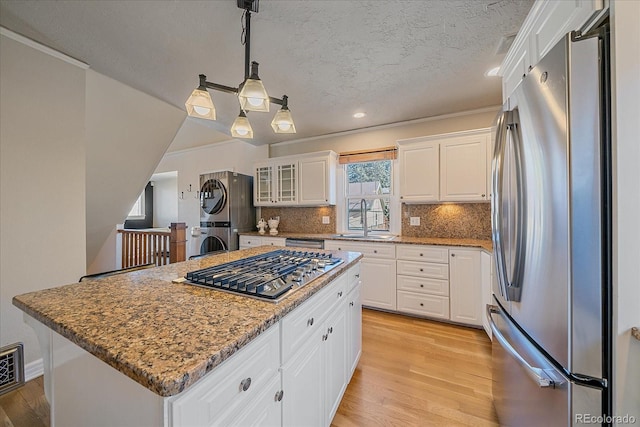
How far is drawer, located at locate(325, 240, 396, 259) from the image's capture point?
9.50ft

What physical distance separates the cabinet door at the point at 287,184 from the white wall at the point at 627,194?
3.33m

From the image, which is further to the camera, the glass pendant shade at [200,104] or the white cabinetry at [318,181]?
the white cabinetry at [318,181]

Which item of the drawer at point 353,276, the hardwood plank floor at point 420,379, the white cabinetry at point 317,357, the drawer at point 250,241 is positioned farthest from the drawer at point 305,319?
the drawer at point 250,241

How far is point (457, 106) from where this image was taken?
2873mm

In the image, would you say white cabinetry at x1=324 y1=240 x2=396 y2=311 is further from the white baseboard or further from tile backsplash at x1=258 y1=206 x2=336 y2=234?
the white baseboard

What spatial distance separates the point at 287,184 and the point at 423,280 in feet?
7.89

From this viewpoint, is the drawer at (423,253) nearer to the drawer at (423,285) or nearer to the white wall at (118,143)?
the drawer at (423,285)

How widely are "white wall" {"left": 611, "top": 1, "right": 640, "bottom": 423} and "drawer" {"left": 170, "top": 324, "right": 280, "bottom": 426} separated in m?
1.07

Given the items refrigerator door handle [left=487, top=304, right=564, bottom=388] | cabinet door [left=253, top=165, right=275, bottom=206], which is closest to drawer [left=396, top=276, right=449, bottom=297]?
refrigerator door handle [left=487, top=304, right=564, bottom=388]

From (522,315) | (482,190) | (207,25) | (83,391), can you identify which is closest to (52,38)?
(207,25)

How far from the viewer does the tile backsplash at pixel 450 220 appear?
2.94m

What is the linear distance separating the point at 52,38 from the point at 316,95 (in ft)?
6.76

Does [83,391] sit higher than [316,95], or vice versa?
[316,95]

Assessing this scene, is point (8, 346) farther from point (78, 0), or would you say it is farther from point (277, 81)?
point (277, 81)
